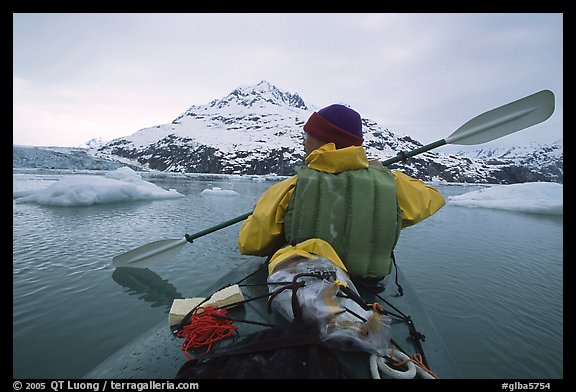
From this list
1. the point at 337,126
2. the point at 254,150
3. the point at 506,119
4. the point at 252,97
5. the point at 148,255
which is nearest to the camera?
the point at 337,126

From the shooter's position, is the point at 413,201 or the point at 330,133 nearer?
the point at 413,201

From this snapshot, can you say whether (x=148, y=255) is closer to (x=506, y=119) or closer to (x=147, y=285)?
(x=147, y=285)

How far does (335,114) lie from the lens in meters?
1.99

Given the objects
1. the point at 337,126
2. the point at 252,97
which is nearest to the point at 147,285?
the point at 337,126

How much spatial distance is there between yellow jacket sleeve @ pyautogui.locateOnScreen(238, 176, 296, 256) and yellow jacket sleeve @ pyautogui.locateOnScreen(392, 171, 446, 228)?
0.75 metres

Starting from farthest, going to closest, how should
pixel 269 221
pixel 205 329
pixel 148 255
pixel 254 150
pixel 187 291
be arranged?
pixel 254 150
pixel 148 255
pixel 187 291
pixel 269 221
pixel 205 329

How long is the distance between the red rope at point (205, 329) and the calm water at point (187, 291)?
5.31ft

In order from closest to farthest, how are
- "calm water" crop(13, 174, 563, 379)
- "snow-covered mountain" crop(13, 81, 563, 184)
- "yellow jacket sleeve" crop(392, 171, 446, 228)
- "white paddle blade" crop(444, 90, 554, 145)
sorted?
"yellow jacket sleeve" crop(392, 171, 446, 228)
"calm water" crop(13, 174, 563, 379)
"white paddle blade" crop(444, 90, 554, 145)
"snow-covered mountain" crop(13, 81, 563, 184)

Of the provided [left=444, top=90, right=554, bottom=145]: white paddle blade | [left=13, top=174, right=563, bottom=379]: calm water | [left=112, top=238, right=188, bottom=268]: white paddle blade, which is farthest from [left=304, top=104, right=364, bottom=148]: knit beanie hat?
[left=112, top=238, right=188, bottom=268]: white paddle blade

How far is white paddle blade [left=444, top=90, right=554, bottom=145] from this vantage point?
3.11 m

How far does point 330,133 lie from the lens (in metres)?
2.00

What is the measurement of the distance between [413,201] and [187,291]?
3.25 m

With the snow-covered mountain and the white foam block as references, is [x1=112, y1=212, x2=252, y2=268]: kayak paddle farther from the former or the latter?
the snow-covered mountain
